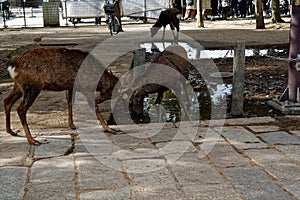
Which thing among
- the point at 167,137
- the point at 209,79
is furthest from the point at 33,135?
the point at 209,79

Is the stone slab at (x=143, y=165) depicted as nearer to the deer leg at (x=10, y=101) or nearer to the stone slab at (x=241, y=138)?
the stone slab at (x=241, y=138)

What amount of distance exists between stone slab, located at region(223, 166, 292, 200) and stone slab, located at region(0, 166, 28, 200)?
1.71m

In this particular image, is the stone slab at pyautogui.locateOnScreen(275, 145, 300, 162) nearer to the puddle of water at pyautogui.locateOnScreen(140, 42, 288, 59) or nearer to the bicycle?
the puddle of water at pyautogui.locateOnScreen(140, 42, 288, 59)

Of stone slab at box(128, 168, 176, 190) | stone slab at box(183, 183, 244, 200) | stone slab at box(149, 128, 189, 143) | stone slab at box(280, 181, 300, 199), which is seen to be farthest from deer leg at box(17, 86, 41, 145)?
stone slab at box(280, 181, 300, 199)

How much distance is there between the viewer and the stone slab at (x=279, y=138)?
4.79 metres

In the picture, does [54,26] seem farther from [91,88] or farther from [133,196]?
[133,196]

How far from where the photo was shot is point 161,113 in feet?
19.9

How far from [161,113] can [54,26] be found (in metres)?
17.8

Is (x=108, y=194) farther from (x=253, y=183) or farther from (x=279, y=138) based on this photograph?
(x=279, y=138)

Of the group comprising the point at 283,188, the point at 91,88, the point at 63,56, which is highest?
the point at 63,56

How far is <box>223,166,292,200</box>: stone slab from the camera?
3.50 m

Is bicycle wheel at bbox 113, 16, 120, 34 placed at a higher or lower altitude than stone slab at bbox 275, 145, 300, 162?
higher

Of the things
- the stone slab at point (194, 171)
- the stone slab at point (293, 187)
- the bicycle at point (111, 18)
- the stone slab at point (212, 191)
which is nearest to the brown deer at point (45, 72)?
the stone slab at point (194, 171)

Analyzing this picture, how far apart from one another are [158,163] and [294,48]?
2.78 m
